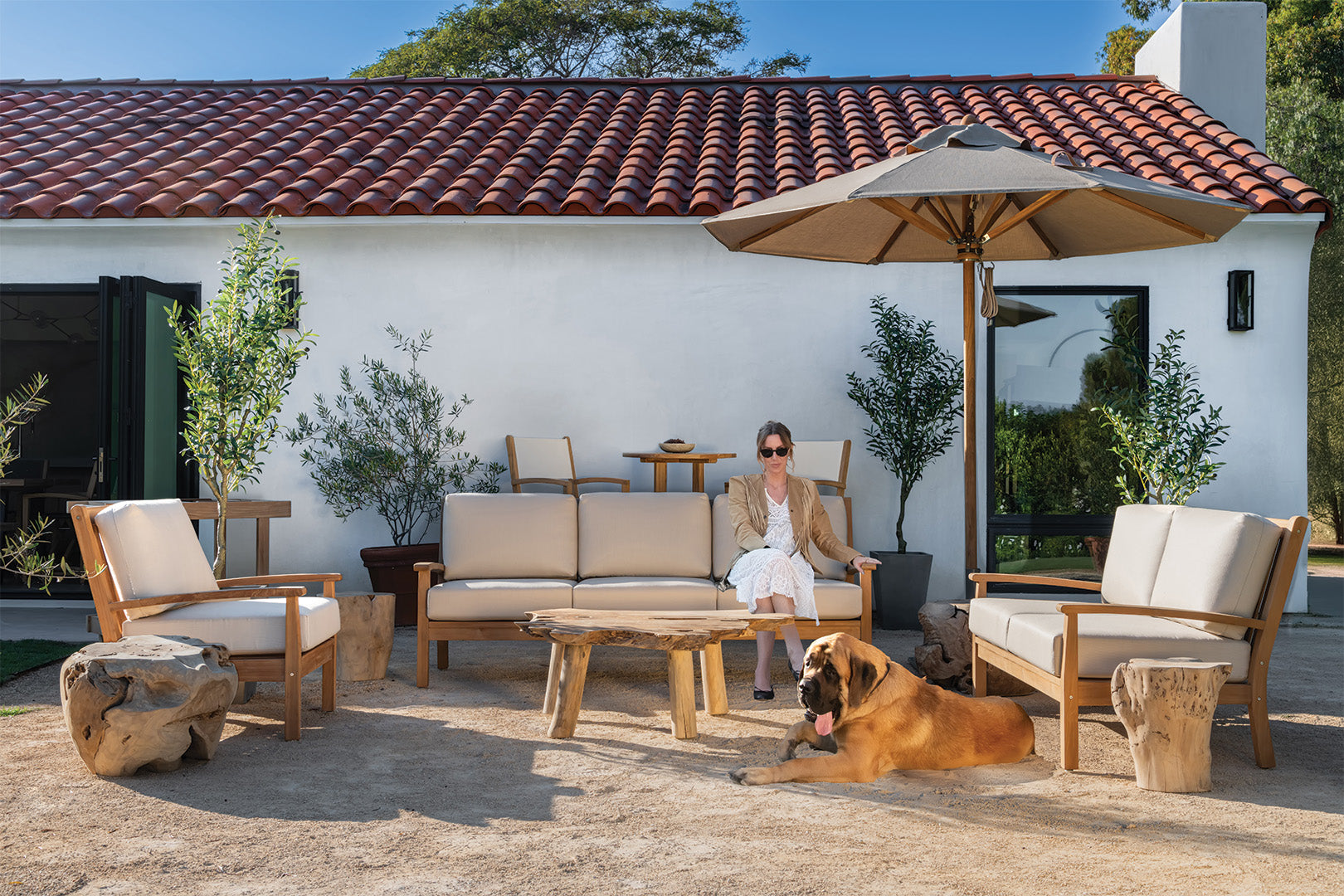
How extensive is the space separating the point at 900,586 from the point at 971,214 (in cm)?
267

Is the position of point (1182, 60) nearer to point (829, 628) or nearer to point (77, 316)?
point (829, 628)

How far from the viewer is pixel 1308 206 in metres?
6.93

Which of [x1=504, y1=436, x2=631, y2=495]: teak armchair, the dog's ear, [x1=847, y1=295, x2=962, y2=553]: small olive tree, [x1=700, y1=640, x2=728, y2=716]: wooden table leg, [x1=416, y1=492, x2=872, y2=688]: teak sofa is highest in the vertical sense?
[x1=847, y1=295, x2=962, y2=553]: small olive tree

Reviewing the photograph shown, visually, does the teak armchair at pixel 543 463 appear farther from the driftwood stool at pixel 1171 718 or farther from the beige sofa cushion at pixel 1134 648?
the driftwood stool at pixel 1171 718

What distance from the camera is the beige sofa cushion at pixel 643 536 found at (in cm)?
561

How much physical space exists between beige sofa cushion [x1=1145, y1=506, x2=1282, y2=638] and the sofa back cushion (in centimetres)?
22

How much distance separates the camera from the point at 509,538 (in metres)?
5.54

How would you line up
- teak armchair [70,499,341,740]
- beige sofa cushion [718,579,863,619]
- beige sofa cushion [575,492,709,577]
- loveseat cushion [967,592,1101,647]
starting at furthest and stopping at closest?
beige sofa cushion [575,492,709,577] < beige sofa cushion [718,579,863,619] < loveseat cushion [967,592,1101,647] < teak armchair [70,499,341,740]

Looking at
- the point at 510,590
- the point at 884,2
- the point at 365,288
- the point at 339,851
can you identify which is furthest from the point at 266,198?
the point at 884,2

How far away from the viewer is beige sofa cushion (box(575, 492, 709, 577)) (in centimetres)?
561

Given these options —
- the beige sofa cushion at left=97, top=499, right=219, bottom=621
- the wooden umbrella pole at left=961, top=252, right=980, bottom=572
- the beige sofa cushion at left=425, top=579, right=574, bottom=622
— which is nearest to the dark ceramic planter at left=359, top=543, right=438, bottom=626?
the beige sofa cushion at left=425, top=579, right=574, bottom=622

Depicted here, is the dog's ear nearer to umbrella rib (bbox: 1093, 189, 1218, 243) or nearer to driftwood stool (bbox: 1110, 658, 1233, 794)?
driftwood stool (bbox: 1110, 658, 1233, 794)

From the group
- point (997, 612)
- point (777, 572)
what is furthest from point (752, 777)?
point (997, 612)

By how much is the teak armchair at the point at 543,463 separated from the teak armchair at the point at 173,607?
2.74 m
